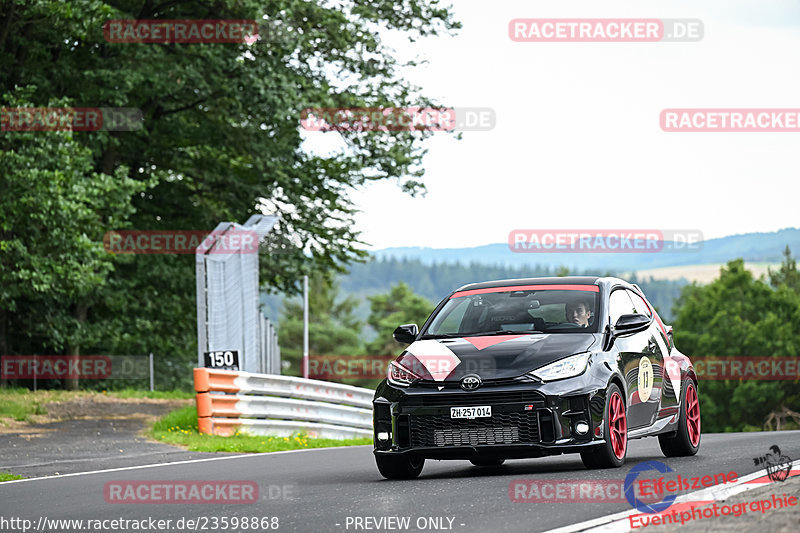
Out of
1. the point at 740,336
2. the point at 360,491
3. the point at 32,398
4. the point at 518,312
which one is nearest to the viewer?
the point at 360,491

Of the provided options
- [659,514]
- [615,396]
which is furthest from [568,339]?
[659,514]

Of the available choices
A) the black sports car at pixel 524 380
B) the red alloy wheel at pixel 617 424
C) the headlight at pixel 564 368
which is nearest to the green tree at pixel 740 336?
the black sports car at pixel 524 380

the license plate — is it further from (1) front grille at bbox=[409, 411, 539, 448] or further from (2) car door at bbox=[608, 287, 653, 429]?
(2) car door at bbox=[608, 287, 653, 429]

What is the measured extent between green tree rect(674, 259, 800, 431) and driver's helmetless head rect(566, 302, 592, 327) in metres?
71.3

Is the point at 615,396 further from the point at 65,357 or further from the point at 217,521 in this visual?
the point at 65,357

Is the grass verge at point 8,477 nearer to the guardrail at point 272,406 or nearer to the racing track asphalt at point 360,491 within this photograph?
the racing track asphalt at point 360,491

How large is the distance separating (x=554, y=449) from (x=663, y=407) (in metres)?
2.14

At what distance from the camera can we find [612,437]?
912cm

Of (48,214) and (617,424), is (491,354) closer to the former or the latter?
(617,424)

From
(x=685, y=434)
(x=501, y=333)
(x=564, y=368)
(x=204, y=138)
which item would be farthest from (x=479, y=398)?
(x=204, y=138)

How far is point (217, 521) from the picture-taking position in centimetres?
723

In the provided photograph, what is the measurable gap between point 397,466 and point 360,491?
0.92 m

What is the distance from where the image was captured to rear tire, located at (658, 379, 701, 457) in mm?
10977

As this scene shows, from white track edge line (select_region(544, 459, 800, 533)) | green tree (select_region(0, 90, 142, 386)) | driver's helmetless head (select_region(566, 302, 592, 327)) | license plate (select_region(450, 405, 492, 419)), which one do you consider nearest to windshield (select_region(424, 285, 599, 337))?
driver's helmetless head (select_region(566, 302, 592, 327))
